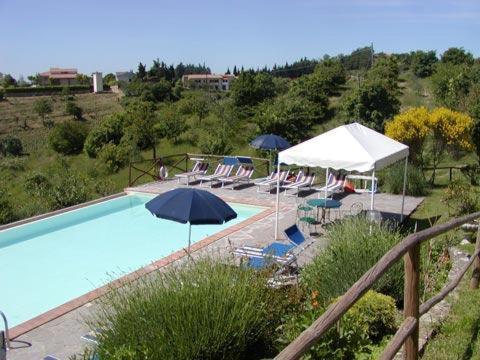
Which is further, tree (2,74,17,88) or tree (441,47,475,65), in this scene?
tree (2,74,17,88)

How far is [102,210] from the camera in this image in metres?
14.0

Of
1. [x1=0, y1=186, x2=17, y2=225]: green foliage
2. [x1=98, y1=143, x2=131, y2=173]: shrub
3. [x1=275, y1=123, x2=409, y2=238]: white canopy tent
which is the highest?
Answer: [x1=275, y1=123, x2=409, y2=238]: white canopy tent

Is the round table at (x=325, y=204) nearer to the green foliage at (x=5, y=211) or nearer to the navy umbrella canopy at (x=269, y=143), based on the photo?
the navy umbrella canopy at (x=269, y=143)

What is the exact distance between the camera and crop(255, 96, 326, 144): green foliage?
2816cm

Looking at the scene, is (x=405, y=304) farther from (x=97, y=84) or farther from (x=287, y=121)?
(x=97, y=84)

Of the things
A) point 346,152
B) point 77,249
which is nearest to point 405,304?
point 346,152

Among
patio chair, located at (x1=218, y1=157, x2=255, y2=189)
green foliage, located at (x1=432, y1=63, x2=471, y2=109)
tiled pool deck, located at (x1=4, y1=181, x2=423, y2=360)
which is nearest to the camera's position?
tiled pool deck, located at (x1=4, y1=181, x2=423, y2=360)

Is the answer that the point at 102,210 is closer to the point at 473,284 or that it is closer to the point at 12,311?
the point at 12,311

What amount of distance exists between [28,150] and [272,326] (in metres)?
46.3

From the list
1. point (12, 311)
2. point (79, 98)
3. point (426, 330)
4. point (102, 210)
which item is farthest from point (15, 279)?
point (79, 98)

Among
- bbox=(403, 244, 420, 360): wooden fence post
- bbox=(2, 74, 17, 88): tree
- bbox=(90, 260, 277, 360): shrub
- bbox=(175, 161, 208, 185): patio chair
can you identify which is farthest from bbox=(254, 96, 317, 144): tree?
bbox=(2, 74, 17, 88): tree

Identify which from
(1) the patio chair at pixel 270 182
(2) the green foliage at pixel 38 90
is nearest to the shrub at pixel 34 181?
(1) the patio chair at pixel 270 182

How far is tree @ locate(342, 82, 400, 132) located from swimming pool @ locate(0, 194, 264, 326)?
48.9ft

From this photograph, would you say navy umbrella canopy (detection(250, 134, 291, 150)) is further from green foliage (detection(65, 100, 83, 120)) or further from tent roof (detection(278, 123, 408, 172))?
green foliage (detection(65, 100, 83, 120))
